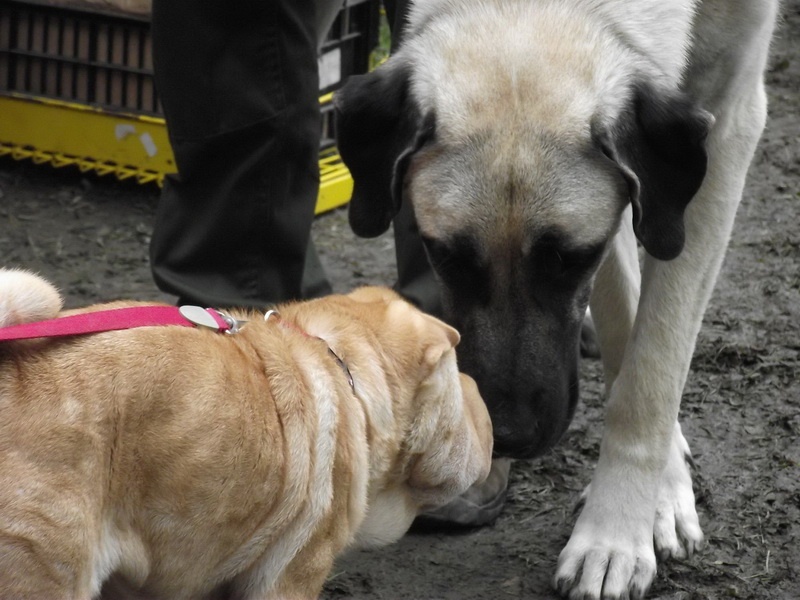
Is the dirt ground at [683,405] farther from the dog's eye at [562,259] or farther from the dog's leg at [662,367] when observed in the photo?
the dog's eye at [562,259]

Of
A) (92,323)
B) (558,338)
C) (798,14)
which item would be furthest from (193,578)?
(798,14)

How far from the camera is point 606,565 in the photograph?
2.63m

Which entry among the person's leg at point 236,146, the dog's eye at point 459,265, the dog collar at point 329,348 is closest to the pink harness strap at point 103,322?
the dog collar at point 329,348

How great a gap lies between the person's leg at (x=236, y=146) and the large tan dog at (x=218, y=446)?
103 cm

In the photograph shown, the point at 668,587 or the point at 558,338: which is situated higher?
the point at 558,338

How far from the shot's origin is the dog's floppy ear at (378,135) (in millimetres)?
2621

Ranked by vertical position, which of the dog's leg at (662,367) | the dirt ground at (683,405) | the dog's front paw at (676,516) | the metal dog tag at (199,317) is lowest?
the dirt ground at (683,405)

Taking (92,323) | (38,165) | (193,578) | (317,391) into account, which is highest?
(92,323)

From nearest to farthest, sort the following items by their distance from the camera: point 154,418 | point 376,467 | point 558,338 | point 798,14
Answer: point 154,418 → point 376,467 → point 558,338 → point 798,14

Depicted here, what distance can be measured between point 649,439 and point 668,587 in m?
0.35

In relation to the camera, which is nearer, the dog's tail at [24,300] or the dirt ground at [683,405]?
the dog's tail at [24,300]

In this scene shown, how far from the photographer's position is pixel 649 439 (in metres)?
2.75

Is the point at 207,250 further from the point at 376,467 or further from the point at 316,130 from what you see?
the point at 376,467

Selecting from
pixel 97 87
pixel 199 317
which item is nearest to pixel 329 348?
pixel 199 317
